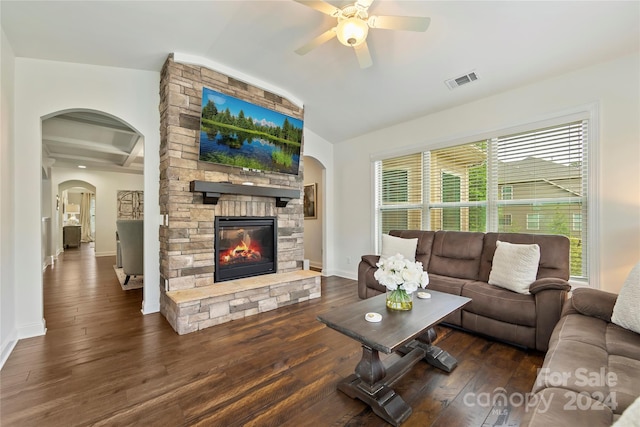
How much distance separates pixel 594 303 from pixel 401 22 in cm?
247

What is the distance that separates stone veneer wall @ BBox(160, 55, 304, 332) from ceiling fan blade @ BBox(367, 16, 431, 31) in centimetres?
216

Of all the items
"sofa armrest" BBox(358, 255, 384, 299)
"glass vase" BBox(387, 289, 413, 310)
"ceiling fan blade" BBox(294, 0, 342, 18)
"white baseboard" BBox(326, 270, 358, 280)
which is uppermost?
"ceiling fan blade" BBox(294, 0, 342, 18)

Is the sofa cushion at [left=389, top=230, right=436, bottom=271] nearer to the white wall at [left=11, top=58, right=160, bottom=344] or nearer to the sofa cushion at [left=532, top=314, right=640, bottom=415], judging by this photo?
the sofa cushion at [left=532, top=314, right=640, bottom=415]

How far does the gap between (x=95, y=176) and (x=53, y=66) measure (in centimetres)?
705

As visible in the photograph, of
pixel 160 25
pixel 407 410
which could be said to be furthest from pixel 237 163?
pixel 407 410

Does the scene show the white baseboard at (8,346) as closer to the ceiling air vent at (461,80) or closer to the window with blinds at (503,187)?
the window with blinds at (503,187)

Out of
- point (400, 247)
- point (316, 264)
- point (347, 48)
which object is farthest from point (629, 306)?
point (316, 264)

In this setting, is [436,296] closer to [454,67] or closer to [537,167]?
[537,167]

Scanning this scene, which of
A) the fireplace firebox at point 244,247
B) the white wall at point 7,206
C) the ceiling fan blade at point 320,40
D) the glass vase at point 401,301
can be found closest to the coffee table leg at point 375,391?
the glass vase at point 401,301

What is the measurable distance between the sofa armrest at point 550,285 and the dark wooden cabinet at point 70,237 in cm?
1295

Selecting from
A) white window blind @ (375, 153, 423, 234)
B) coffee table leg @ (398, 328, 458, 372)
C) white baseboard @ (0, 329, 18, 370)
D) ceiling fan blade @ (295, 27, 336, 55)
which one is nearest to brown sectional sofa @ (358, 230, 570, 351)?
coffee table leg @ (398, 328, 458, 372)

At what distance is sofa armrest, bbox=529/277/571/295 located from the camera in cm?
226

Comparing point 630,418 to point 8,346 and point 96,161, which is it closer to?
point 8,346

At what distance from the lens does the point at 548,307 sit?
7.45 ft
